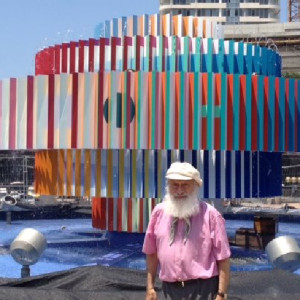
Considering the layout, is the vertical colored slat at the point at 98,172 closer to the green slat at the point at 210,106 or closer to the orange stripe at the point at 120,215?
the orange stripe at the point at 120,215

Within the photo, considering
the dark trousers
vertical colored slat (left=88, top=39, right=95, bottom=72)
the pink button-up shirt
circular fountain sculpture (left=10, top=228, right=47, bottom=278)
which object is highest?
vertical colored slat (left=88, top=39, right=95, bottom=72)

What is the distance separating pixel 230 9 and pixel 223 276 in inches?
3512

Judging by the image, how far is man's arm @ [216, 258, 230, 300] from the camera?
4.60m

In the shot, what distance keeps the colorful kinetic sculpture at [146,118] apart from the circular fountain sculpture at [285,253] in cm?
448

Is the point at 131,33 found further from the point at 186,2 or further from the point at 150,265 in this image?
the point at 186,2

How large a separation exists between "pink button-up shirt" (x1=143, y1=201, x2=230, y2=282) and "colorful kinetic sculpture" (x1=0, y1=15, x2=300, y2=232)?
717cm

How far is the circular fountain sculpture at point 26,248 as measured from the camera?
802 centimetres

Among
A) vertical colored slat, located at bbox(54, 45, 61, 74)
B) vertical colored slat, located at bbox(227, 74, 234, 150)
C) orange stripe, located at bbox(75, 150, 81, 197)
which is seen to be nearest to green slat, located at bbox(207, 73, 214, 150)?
vertical colored slat, located at bbox(227, 74, 234, 150)

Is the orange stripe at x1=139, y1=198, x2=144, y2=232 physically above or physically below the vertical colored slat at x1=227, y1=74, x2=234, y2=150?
below

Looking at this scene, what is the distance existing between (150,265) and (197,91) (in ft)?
24.5

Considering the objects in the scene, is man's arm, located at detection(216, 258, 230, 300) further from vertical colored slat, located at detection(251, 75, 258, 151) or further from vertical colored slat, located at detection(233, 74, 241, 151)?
vertical colored slat, located at detection(251, 75, 258, 151)

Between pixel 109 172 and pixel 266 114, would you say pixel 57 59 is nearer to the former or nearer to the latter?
pixel 109 172

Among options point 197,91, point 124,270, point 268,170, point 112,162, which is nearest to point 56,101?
point 112,162

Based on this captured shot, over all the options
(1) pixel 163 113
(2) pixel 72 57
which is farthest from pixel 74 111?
(2) pixel 72 57
